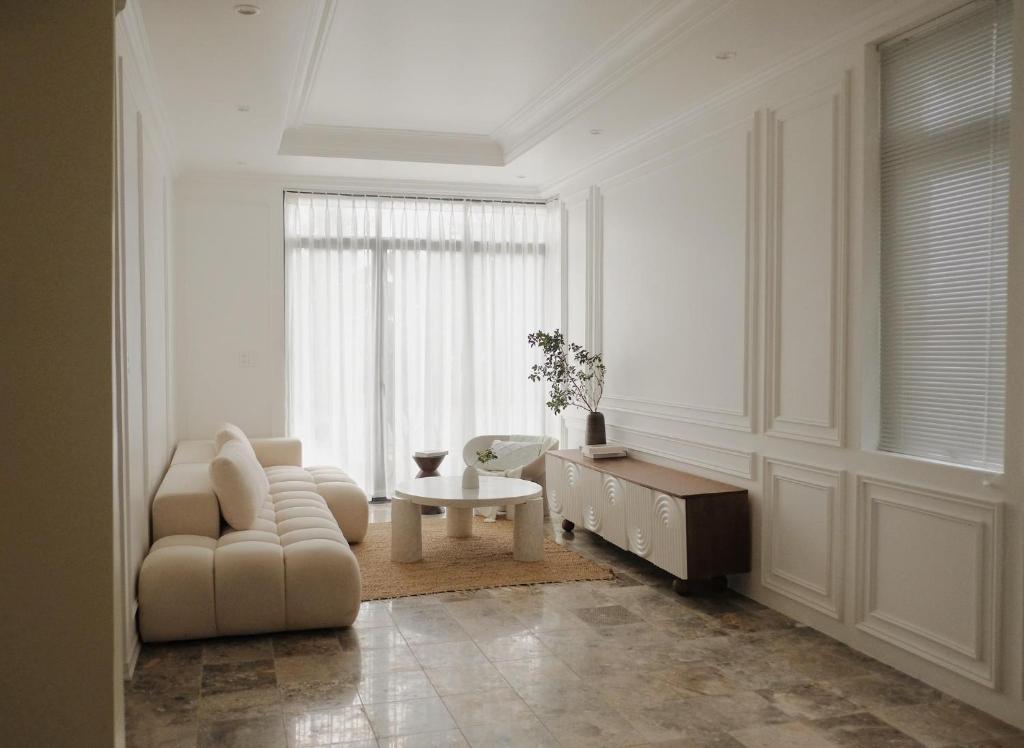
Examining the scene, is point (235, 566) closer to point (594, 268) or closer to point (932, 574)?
point (932, 574)

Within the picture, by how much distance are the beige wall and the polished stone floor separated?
131 centimetres

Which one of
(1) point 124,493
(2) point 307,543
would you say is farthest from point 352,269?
(1) point 124,493

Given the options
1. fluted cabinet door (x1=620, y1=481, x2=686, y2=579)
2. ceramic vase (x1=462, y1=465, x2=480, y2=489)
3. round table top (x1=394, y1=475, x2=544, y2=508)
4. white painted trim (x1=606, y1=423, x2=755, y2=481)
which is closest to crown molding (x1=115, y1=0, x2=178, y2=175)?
round table top (x1=394, y1=475, x2=544, y2=508)

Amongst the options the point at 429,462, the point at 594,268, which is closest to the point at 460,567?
the point at 429,462

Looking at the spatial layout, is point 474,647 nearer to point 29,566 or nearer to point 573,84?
point 29,566

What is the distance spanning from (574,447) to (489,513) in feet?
2.93

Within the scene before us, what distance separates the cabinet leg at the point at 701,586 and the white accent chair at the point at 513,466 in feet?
6.17

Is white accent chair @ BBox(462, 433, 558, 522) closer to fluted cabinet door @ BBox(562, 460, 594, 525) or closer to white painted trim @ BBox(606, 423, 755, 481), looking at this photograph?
fluted cabinet door @ BBox(562, 460, 594, 525)

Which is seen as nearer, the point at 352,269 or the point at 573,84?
the point at 573,84

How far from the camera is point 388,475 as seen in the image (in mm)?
7359

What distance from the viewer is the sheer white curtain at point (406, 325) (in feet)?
23.7

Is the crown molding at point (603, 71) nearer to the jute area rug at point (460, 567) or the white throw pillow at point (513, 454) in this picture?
the white throw pillow at point (513, 454)

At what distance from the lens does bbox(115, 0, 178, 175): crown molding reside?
3489mm

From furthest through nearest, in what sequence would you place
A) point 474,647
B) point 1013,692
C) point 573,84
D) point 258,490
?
point 573,84
point 258,490
point 474,647
point 1013,692
